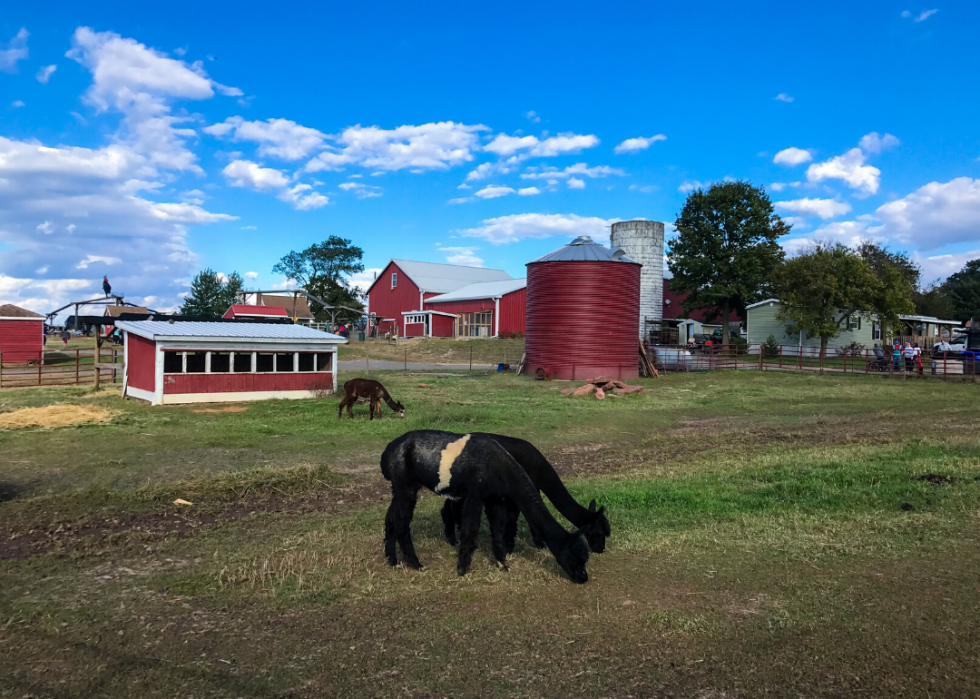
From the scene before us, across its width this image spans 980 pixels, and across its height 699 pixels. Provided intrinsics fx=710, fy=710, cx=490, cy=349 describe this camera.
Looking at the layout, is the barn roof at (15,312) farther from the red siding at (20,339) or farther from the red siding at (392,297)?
the red siding at (392,297)

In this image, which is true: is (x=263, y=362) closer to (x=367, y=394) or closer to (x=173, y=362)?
(x=173, y=362)

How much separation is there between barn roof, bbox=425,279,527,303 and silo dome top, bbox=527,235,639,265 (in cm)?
1993

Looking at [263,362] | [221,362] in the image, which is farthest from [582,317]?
[221,362]

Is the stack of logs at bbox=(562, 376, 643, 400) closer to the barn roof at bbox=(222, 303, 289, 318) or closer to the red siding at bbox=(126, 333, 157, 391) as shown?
the red siding at bbox=(126, 333, 157, 391)

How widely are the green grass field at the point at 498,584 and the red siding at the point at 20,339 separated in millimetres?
28750

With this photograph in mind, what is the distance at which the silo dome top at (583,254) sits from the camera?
31625mm

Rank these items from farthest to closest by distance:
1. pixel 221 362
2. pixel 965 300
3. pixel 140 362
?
pixel 965 300, pixel 221 362, pixel 140 362

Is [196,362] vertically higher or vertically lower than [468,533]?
higher

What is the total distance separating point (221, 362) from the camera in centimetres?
2184

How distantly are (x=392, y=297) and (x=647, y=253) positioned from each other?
26.4 m

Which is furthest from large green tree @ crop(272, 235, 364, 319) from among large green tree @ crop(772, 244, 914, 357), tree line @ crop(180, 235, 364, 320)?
large green tree @ crop(772, 244, 914, 357)

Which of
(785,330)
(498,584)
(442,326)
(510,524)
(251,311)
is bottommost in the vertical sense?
(498,584)

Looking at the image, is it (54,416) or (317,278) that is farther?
(317,278)

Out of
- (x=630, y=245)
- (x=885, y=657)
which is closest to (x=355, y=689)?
(x=885, y=657)
